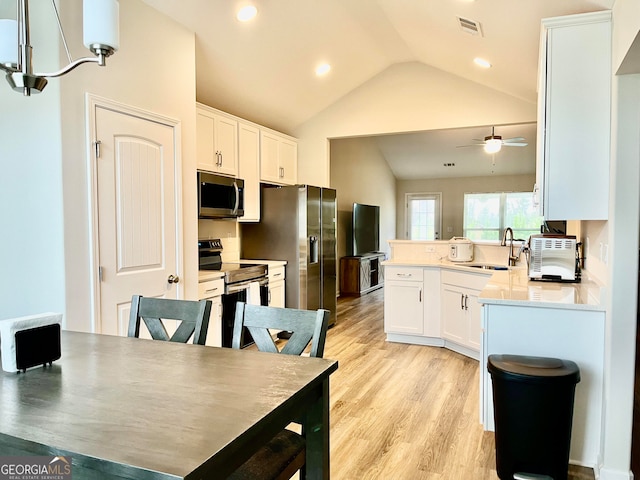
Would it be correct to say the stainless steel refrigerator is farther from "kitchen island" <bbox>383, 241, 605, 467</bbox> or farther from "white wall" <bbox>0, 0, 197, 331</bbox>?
"white wall" <bbox>0, 0, 197, 331</bbox>

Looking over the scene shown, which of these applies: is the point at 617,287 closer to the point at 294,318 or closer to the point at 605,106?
the point at 605,106

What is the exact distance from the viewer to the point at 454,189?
10844 millimetres

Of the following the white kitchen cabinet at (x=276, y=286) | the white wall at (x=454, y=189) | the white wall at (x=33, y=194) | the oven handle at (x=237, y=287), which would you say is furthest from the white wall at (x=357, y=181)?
the white wall at (x=33, y=194)

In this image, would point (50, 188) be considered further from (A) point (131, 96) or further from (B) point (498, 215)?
(B) point (498, 215)

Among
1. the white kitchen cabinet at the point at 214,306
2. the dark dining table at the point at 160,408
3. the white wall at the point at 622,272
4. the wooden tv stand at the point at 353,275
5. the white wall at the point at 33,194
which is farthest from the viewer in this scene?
the wooden tv stand at the point at 353,275

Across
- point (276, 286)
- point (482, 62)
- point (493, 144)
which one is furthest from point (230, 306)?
point (493, 144)

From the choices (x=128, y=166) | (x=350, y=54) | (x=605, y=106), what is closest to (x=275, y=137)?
(x=350, y=54)

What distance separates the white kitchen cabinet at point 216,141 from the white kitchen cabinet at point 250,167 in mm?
108

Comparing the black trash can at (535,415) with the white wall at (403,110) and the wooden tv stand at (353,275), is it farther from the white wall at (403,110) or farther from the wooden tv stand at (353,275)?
the wooden tv stand at (353,275)

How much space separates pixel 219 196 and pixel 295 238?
3.65ft

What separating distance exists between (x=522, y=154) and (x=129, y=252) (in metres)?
8.42

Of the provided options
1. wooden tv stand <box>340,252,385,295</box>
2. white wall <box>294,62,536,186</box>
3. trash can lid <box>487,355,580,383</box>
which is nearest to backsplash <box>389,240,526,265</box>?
white wall <box>294,62,536,186</box>

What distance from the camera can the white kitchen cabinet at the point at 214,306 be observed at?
3745 millimetres

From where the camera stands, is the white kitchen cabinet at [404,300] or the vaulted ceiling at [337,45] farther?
the white kitchen cabinet at [404,300]
